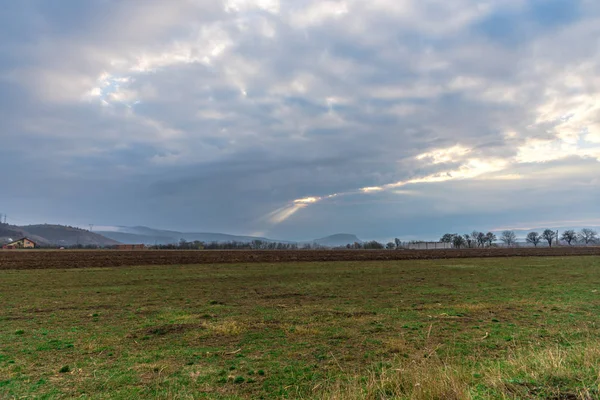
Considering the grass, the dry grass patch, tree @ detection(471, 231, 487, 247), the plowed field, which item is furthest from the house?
tree @ detection(471, 231, 487, 247)

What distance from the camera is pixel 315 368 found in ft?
24.9

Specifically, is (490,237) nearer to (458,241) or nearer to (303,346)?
(458,241)

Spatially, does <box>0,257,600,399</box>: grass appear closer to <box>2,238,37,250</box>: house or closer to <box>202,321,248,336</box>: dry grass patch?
<box>202,321,248,336</box>: dry grass patch

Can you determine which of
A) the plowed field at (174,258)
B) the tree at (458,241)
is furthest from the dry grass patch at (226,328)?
the tree at (458,241)

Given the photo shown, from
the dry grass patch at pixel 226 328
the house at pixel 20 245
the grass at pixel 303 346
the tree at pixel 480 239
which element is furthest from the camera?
the tree at pixel 480 239

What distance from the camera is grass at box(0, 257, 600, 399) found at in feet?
19.6

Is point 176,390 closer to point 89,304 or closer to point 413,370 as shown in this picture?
point 413,370

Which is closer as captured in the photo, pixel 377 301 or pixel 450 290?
pixel 377 301

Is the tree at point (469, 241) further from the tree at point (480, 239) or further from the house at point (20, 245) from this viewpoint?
the house at point (20, 245)

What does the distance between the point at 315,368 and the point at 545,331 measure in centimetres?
766

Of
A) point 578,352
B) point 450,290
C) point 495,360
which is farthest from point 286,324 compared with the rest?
point 450,290

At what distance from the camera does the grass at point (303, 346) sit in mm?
5969

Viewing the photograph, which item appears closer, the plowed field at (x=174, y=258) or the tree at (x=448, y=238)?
the plowed field at (x=174, y=258)

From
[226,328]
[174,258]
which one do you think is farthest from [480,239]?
[226,328]
